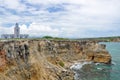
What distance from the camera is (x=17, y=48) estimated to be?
43.8 metres

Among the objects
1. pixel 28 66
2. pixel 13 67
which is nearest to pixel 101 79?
pixel 28 66

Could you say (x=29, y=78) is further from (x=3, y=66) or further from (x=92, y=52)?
(x=92, y=52)

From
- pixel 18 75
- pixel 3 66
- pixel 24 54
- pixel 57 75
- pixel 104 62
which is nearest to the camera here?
pixel 3 66

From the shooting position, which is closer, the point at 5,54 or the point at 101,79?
the point at 5,54

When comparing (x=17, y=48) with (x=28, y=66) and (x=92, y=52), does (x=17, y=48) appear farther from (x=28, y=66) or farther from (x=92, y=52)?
(x=92, y=52)

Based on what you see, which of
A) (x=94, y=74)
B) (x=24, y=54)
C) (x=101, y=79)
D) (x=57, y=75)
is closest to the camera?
(x=24, y=54)

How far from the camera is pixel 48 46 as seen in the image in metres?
71.2

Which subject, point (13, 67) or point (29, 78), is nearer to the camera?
point (13, 67)

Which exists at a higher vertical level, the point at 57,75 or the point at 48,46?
the point at 48,46

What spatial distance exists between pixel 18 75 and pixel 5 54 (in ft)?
14.6

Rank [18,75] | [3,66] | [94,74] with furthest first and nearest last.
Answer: [94,74] < [18,75] < [3,66]

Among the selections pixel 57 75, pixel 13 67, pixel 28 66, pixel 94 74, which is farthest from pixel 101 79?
pixel 13 67

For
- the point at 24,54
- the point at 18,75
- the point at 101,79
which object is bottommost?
the point at 101,79

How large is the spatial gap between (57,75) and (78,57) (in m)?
48.5
